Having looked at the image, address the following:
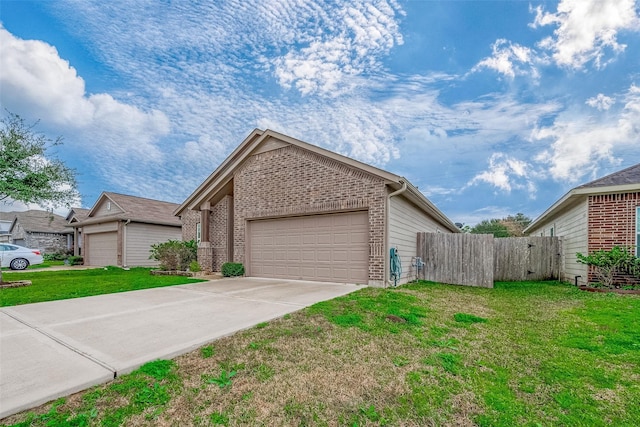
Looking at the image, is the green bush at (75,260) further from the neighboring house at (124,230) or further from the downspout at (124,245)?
the downspout at (124,245)

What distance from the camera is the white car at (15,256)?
1662 centimetres

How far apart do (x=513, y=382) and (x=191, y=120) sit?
1602cm

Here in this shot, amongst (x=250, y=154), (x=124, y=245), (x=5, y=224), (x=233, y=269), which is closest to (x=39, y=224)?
(x=5, y=224)

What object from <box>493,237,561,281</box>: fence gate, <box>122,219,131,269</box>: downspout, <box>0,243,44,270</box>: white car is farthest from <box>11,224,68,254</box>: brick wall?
<box>493,237,561,281</box>: fence gate

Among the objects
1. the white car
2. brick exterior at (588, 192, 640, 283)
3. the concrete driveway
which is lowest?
the white car

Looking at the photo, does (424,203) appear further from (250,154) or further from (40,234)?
(40,234)

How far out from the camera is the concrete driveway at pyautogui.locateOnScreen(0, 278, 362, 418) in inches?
115

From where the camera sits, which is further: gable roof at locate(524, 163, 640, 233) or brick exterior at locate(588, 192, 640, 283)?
brick exterior at locate(588, 192, 640, 283)

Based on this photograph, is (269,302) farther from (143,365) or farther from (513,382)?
(513,382)

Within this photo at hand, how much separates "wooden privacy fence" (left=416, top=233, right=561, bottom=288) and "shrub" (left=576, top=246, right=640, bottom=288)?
2.69 meters

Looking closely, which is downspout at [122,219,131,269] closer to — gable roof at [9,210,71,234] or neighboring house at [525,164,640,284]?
gable roof at [9,210,71,234]

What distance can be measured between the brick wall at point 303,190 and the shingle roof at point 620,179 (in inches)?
262

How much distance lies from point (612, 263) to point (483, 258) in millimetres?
3253

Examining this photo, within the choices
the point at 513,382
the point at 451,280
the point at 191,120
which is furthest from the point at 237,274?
the point at 513,382
